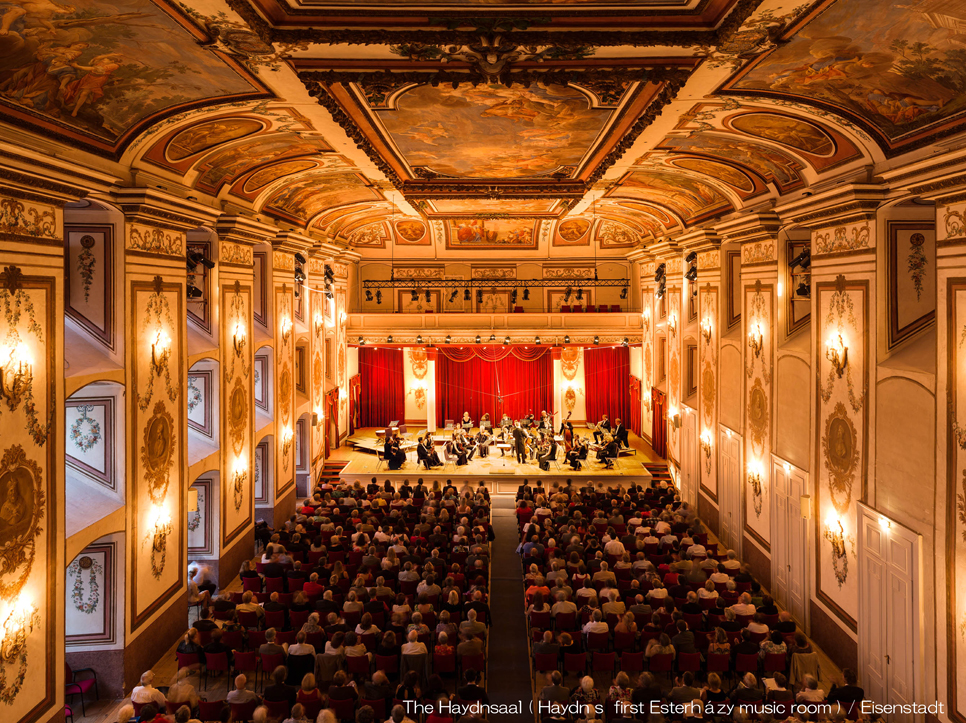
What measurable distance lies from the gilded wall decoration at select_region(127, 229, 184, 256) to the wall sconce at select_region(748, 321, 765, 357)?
11.3m

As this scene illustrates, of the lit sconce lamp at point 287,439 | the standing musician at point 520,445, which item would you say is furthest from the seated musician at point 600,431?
the lit sconce lamp at point 287,439

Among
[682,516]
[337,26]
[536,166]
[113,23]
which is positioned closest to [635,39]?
[337,26]

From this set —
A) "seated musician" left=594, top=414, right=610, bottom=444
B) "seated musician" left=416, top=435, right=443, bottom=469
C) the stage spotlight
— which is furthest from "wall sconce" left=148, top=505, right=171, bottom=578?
"seated musician" left=594, top=414, right=610, bottom=444

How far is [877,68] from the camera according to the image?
25.7 ft

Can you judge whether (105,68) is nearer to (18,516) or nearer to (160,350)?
(160,350)

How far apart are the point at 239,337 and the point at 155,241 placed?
4.08m

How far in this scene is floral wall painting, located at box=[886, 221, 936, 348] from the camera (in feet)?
31.3

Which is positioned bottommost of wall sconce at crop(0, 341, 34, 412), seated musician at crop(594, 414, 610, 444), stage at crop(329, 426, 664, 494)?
stage at crop(329, 426, 664, 494)

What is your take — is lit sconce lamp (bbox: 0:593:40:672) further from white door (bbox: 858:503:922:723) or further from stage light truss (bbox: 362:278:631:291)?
stage light truss (bbox: 362:278:631:291)

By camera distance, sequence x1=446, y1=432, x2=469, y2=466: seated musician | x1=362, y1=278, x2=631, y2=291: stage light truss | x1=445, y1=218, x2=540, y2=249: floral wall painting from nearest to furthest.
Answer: x1=446, y1=432, x2=469, y2=466: seated musician, x1=445, y1=218, x2=540, y2=249: floral wall painting, x1=362, y1=278, x2=631, y2=291: stage light truss

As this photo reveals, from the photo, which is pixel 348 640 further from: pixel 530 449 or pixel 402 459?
pixel 530 449

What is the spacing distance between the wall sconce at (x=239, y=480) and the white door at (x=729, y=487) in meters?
11.2

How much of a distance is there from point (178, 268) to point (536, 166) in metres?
7.15

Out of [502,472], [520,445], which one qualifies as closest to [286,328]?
[502,472]
